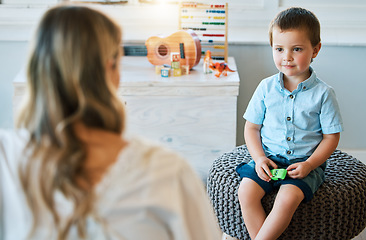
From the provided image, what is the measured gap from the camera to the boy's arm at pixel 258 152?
1480 millimetres

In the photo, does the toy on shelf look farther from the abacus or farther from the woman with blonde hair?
the woman with blonde hair

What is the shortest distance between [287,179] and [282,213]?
0.12m

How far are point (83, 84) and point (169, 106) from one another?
1.11 m

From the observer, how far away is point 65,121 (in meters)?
0.77

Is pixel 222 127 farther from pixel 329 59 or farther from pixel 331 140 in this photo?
pixel 329 59

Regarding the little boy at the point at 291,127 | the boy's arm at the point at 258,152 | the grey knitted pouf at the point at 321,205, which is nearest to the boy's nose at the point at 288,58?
the little boy at the point at 291,127

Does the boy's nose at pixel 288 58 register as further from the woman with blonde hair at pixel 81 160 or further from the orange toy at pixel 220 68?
the woman with blonde hair at pixel 81 160

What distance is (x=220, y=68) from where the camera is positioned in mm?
1917

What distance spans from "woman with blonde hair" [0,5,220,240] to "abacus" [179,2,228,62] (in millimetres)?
1283

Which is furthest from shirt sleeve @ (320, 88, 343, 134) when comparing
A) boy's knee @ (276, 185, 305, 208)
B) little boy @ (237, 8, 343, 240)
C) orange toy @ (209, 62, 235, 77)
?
orange toy @ (209, 62, 235, 77)

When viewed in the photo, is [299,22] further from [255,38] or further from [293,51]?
[255,38]

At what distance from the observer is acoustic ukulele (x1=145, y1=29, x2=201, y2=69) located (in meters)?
1.96

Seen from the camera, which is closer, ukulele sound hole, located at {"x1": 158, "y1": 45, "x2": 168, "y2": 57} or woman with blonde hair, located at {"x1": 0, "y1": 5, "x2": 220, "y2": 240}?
woman with blonde hair, located at {"x1": 0, "y1": 5, "x2": 220, "y2": 240}

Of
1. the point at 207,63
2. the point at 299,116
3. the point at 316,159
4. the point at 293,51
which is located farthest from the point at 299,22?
the point at 207,63
